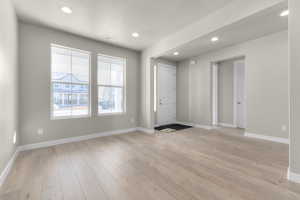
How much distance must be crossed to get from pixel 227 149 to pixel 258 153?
537 mm

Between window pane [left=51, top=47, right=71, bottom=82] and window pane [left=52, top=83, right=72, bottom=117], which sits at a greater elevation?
window pane [left=51, top=47, right=71, bottom=82]

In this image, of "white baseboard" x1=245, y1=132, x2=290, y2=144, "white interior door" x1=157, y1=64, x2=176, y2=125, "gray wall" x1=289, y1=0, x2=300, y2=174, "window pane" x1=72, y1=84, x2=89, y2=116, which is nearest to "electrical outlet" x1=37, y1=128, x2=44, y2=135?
"window pane" x1=72, y1=84, x2=89, y2=116

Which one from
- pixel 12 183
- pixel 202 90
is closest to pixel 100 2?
pixel 12 183

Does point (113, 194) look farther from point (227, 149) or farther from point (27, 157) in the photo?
point (227, 149)

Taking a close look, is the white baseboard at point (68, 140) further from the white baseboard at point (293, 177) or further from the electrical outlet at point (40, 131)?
the white baseboard at point (293, 177)

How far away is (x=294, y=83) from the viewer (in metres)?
1.71

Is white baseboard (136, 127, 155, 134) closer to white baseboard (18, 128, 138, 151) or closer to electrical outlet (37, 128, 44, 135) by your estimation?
white baseboard (18, 128, 138, 151)

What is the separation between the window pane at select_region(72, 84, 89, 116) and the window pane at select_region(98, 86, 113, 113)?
1.15 ft

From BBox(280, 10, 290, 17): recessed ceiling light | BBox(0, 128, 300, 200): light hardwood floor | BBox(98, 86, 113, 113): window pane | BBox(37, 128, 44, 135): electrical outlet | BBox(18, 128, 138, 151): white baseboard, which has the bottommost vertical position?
BBox(0, 128, 300, 200): light hardwood floor

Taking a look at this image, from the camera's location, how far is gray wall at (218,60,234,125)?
503cm

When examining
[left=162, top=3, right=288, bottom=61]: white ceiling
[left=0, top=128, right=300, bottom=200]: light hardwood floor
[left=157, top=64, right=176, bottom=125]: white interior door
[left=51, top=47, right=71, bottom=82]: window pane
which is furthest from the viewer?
[left=157, top=64, right=176, bottom=125]: white interior door

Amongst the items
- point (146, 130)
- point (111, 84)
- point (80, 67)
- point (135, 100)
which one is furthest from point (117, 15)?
point (146, 130)

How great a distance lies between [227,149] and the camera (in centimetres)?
289

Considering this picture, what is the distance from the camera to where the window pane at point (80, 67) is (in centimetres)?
345
